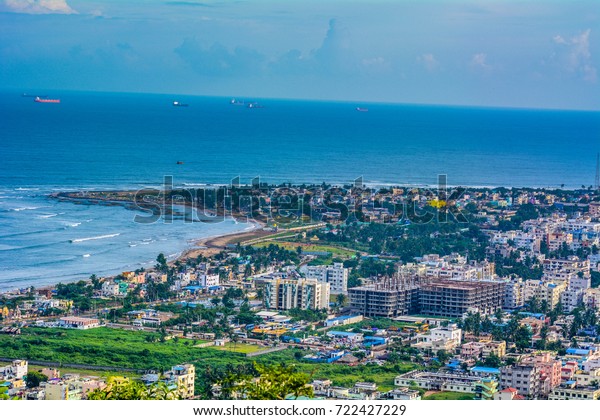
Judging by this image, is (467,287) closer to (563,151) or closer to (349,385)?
(349,385)

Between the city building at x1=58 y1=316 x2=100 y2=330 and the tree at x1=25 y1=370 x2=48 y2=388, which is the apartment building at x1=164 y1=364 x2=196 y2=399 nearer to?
the tree at x1=25 y1=370 x2=48 y2=388

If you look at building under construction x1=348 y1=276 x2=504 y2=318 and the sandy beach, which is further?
the sandy beach

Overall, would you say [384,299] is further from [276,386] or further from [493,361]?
[276,386]
